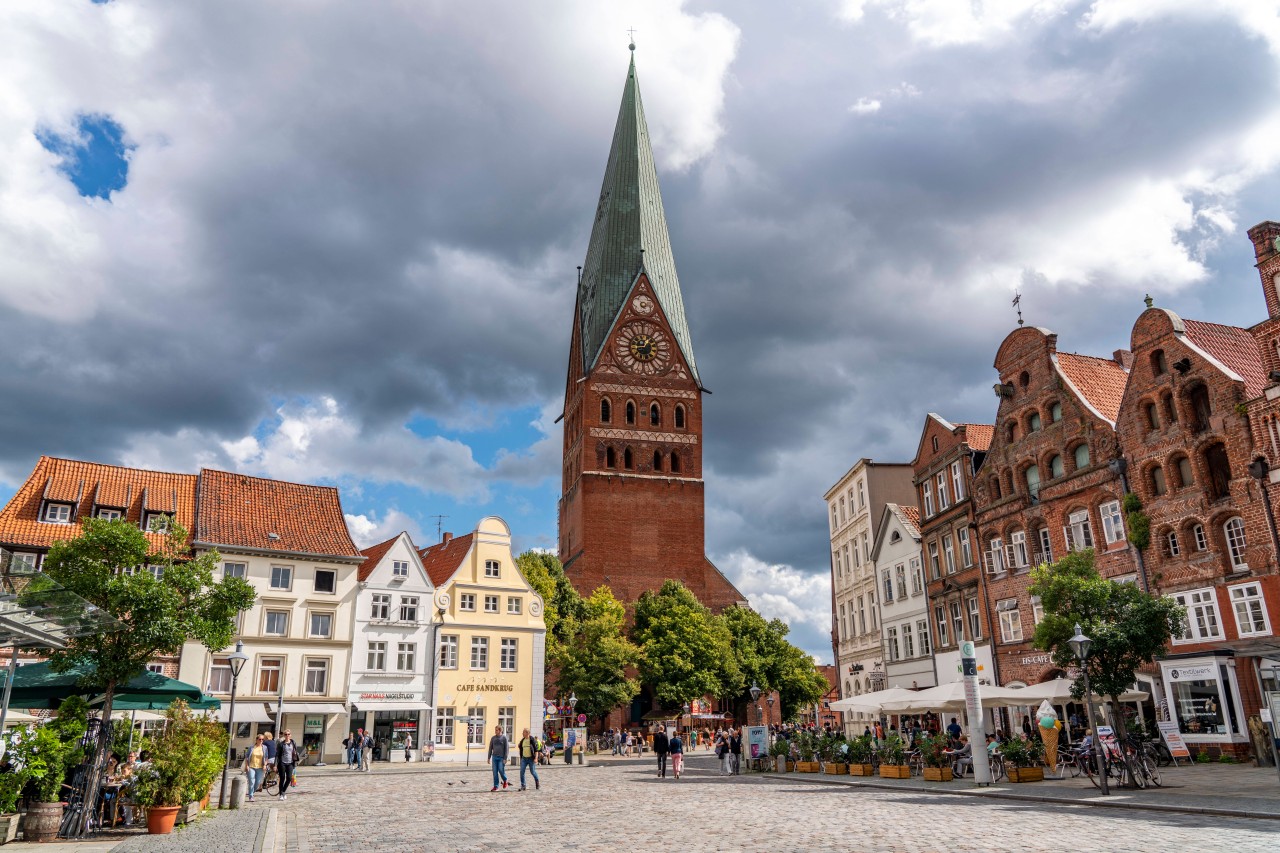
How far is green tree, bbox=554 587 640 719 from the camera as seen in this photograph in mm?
58375

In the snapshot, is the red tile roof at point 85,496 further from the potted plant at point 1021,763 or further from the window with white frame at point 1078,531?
the window with white frame at point 1078,531

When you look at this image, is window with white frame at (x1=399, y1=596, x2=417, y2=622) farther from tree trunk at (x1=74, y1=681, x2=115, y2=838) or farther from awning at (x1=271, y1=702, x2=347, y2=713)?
tree trunk at (x1=74, y1=681, x2=115, y2=838)

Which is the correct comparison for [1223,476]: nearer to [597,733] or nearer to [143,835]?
[143,835]

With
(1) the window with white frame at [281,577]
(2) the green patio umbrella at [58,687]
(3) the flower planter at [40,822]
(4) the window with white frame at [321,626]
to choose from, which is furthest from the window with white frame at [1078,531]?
(1) the window with white frame at [281,577]

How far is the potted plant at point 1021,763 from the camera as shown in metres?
23.2

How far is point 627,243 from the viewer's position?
8825 centimetres

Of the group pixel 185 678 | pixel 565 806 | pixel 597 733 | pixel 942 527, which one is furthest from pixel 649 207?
pixel 565 806

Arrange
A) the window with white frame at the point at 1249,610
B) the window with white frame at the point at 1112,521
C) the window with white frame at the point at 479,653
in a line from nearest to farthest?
the window with white frame at the point at 1249,610 < the window with white frame at the point at 1112,521 < the window with white frame at the point at 479,653

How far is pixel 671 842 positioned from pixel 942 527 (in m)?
30.8

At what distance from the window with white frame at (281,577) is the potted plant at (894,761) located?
28356 millimetres

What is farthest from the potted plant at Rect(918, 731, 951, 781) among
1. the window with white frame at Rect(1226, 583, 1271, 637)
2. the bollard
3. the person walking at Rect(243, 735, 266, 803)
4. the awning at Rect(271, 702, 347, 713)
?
the awning at Rect(271, 702, 347, 713)

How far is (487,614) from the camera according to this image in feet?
161

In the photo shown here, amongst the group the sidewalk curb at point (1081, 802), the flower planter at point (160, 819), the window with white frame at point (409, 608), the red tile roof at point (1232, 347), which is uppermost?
the red tile roof at point (1232, 347)

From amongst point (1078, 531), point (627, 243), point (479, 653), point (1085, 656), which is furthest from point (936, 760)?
point (627, 243)
